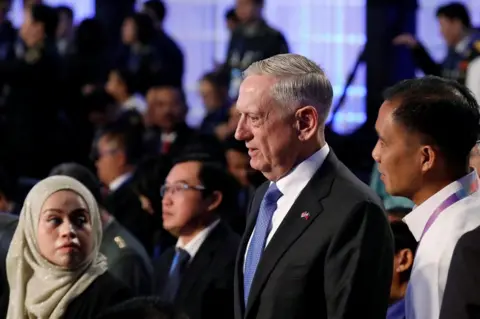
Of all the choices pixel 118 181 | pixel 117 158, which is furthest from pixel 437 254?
pixel 117 158

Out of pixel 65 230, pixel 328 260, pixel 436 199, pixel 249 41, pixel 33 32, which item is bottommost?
pixel 249 41

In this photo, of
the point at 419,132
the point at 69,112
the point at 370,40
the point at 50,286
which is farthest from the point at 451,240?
the point at 69,112

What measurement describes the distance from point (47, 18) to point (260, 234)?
6723 mm

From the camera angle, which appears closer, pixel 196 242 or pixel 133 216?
pixel 196 242

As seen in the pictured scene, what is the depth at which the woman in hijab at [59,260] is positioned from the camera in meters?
5.03

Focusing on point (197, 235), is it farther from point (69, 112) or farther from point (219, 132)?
point (69, 112)

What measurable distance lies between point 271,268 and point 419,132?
24.7 inches

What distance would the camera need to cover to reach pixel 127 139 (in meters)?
8.45

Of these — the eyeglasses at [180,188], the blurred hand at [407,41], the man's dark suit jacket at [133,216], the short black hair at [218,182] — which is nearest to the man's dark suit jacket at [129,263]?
the eyeglasses at [180,188]

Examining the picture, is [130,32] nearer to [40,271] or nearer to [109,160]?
[109,160]

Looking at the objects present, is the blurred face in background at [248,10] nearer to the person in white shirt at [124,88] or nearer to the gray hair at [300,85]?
the person in white shirt at [124,88]

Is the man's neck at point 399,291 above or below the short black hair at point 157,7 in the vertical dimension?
above

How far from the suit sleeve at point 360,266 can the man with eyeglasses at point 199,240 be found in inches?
87.4

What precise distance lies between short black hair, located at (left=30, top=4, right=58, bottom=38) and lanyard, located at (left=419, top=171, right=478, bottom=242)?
22.9 feet
